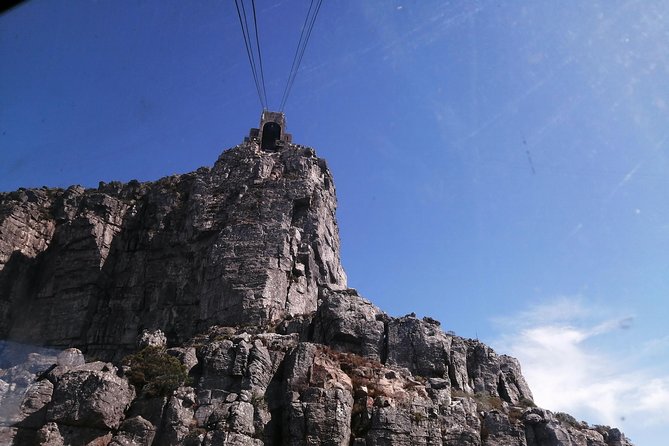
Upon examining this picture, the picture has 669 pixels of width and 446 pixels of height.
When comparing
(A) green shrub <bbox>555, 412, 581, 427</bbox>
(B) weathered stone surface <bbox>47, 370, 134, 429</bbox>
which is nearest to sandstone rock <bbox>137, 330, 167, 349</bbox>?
(B) weathered stone surface <bbox>47, 370, 134, 429</bbox>

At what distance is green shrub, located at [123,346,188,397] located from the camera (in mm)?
38031

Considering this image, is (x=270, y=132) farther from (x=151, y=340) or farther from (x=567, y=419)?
(x=567, y=419)

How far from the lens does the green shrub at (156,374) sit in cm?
3803

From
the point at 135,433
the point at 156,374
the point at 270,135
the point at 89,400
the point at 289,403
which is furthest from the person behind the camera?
the point at 270,135

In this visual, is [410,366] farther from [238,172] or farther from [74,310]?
[74,310]

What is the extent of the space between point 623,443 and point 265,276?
32.6m

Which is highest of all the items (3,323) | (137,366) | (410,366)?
(3,323)

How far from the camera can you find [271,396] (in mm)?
40062

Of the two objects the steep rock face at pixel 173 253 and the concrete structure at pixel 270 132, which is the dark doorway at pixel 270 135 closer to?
the concrete structure at pixel 270 132

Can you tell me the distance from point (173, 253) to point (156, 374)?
31.8 metres

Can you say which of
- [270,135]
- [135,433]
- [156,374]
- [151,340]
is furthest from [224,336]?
[270,135]

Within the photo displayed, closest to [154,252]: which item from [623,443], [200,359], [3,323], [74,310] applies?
[74,310]

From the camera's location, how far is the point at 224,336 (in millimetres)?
48250

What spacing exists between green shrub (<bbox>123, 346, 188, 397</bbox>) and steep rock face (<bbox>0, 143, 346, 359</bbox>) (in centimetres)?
1449
